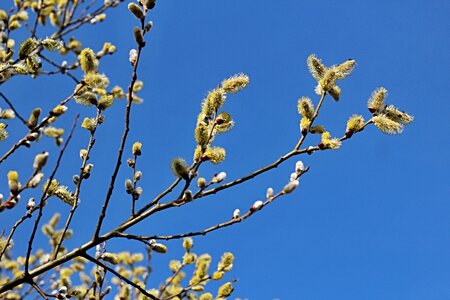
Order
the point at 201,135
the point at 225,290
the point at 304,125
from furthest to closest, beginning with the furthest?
the point at 225,290
the point at 304,125
the point at 201,135

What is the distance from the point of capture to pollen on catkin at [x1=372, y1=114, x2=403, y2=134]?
6.92 feet

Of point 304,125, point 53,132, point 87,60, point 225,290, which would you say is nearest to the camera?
point 304,125

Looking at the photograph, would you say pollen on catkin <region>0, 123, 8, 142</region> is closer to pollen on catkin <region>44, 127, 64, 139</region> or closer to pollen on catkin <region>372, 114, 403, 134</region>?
pollen on catkin <region>44, 127, 64, 139</region>

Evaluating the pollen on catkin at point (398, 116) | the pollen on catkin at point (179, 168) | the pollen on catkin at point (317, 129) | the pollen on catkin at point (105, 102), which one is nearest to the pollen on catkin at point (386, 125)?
the pollen on catkin at point (398, 116)

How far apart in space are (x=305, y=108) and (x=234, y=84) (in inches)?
12.8

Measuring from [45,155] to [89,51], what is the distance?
1.92ft

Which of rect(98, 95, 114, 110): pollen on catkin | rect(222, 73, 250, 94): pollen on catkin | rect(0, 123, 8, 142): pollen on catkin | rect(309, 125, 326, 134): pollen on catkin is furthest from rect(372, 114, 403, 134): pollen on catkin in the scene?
rect(0, 123, 8, 142): pollen on catkin

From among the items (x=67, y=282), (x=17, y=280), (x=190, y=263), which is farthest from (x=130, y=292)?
(x=17, y=280)

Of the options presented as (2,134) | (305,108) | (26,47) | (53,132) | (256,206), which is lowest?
(256,206)

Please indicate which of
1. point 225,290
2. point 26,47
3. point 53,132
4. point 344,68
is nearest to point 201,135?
point 344,68

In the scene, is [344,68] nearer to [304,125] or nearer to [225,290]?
[304,125]

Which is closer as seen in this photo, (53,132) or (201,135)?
(201,135)

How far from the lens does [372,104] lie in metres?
2.17

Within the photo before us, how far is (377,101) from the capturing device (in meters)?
2.18
